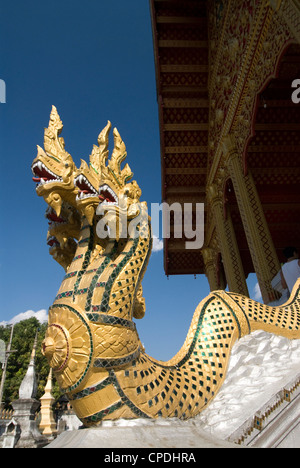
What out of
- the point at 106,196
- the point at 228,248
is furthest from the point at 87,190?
the point at 228,248

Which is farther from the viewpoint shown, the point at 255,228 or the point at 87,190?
the point at 255,228

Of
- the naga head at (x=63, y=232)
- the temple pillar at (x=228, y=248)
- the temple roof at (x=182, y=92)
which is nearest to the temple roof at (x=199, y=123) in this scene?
the temple roof at (x=182, y=92)

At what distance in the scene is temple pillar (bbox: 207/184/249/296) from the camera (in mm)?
5789

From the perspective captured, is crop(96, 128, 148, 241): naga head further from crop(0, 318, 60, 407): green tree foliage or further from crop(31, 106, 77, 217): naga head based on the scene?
crop(0, 318, 60, 407): green tree foliage

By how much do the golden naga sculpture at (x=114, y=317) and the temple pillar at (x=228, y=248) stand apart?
3.87 m

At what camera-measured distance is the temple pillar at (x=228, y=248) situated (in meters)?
5.79

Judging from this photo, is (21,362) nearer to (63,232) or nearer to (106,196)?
(63,232)

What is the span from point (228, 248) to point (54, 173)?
17.2 feet

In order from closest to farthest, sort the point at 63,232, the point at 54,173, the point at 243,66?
the point at 54,173 < the point at 63,232 < the point at 243,66

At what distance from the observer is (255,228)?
15.4 ft

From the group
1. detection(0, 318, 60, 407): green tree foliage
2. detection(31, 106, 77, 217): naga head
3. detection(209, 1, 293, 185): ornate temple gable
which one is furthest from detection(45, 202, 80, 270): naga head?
detection(0, 318, 60, 407): green tree foliage

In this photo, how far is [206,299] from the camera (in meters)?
1.85
